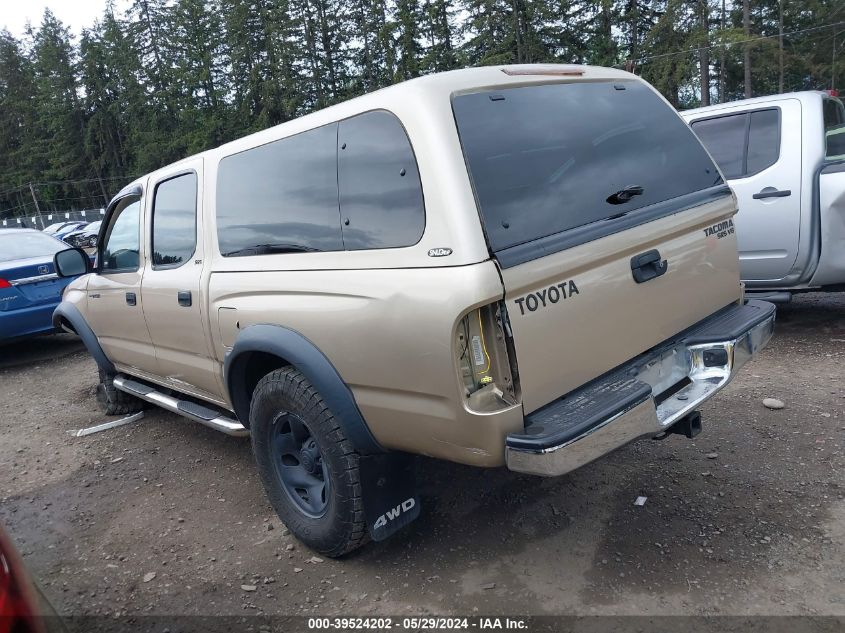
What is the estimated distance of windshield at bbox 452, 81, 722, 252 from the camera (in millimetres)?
2438

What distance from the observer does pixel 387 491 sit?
283cm

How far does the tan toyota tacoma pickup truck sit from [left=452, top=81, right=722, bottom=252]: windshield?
0.01 metres

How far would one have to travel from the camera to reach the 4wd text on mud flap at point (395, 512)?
9.22 feet

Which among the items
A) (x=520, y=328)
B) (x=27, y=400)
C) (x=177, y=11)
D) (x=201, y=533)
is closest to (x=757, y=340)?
(x=520, y=328)

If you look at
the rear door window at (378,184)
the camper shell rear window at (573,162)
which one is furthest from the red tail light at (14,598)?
the camper shell rear window at (573,162)

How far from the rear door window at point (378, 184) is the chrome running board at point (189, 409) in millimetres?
1532

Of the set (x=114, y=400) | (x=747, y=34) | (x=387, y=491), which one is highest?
(x=747, y=34)

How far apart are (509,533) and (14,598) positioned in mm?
2227

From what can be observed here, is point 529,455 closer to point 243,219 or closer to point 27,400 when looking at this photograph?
point 243,219

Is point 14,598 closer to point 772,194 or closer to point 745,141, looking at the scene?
point 772,194

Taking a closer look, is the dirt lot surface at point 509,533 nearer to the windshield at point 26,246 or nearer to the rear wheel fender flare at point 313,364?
the rear wheel fender flare at point 313,364

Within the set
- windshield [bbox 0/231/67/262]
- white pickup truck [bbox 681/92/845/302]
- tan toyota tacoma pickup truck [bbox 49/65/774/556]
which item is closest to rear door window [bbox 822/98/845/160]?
white pickup truck [bbox 681/92/845/302]

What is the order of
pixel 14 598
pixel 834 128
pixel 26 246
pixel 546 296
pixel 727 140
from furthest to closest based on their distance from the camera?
pixel 26 246, pixel 834 128, pixel 727 140, pixel 546 296, pixel 14 598

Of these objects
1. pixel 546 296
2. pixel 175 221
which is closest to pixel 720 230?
pixel 546 296
